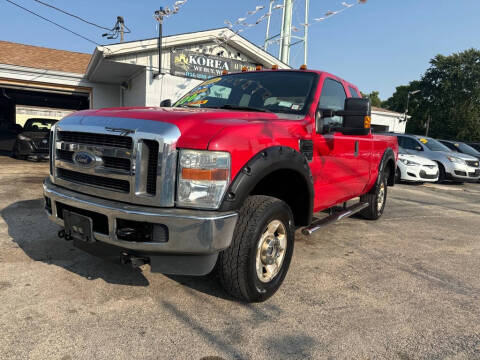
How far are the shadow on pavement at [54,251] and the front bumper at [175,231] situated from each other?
31.0 inches

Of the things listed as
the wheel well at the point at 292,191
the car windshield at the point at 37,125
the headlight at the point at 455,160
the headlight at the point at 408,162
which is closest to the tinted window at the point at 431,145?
the headlight at the point at 455,160

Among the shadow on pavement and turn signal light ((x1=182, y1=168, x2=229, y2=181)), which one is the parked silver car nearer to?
the shadow on pavement

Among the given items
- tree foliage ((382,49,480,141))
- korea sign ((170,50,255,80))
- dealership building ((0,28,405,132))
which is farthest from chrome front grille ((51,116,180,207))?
A: tree foliage ((382,49,480,141))

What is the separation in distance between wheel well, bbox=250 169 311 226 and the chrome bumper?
2.62 feet

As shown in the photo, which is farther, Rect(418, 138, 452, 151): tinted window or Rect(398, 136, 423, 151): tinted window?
Rect(418, 138, 452, 151): tinted window

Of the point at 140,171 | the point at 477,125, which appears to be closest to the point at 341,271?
the point at 140,171

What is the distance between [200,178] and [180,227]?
0.31 meters

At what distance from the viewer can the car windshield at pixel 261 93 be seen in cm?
326

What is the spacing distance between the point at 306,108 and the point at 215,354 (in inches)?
84.7

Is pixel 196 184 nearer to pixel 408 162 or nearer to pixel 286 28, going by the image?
pixel 408 162

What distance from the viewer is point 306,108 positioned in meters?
3.15

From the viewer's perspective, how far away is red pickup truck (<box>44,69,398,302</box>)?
210cm

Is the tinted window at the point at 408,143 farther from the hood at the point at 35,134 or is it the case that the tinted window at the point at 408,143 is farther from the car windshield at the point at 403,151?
the hood at the point at 35,134

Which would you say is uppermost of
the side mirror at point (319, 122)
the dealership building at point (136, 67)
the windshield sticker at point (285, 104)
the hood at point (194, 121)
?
the dealership building at point (136, 67)
